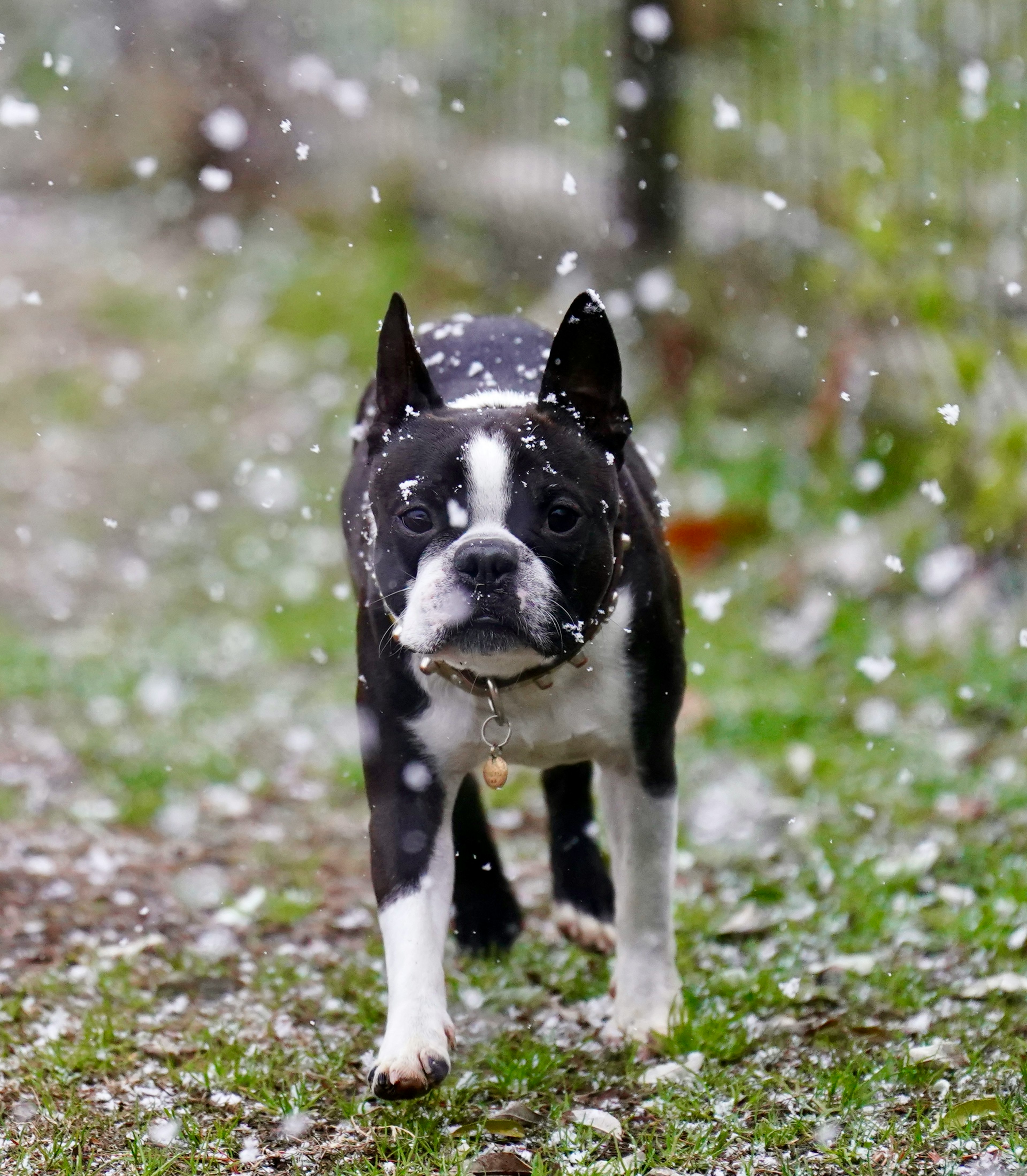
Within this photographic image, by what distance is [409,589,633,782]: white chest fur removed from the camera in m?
3.20

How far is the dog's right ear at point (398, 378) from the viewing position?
3.14m

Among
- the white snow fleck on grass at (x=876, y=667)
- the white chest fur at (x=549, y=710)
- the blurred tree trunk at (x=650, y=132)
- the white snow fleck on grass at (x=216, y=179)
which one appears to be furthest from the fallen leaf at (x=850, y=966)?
the white snow fleck on grass at (x=216, y=179)

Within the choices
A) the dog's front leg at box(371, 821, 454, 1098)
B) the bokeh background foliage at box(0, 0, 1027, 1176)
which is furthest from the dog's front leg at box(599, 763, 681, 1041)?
the dog's front leg at box(371, 821, 454, 1098)

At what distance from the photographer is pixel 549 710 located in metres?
3.22

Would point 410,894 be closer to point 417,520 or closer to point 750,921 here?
point 417,520

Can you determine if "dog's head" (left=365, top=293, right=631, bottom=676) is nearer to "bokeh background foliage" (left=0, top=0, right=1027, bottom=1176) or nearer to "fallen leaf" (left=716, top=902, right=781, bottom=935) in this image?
"bokeh background foliage" (left=0, top=0, right=1027, bottom=1176)

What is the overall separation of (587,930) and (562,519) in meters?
1.40

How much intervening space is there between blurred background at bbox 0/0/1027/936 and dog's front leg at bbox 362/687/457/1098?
4.34 ft

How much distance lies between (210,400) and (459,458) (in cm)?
785

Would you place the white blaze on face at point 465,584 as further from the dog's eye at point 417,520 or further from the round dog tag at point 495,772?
the round dog tag at point 495,772

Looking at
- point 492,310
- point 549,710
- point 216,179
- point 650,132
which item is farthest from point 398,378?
point 216,179

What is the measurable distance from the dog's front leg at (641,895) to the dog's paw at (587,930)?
1.49ft

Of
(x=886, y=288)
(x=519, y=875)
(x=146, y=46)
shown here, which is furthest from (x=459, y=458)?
(x=146, y=46)

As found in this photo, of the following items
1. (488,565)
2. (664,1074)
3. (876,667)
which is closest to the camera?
(488,565)
